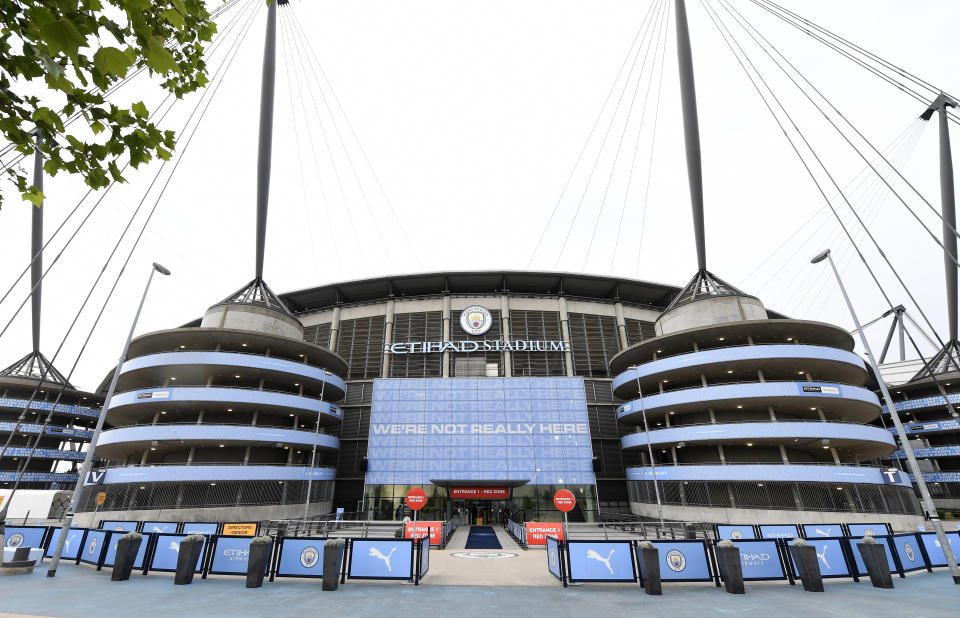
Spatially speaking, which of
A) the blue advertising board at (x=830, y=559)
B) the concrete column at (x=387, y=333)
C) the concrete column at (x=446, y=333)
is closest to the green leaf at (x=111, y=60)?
the blue advertising board at (x=830, y=559)

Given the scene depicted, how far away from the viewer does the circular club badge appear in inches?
2069

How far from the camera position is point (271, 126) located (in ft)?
151

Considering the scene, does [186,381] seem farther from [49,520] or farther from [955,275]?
[955,275]

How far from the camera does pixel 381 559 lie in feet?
43.7

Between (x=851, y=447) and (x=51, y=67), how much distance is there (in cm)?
A: 5310

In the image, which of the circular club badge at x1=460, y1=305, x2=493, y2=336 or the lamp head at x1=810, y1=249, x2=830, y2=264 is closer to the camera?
the lamp head at x1=810, y1=249, x2=830, y2=264

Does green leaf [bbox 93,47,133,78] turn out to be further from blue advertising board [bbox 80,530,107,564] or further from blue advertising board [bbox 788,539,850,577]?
blue advertising board [bbox 788,539,850,577]

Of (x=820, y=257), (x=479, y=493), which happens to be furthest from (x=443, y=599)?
(x=479, y=493)

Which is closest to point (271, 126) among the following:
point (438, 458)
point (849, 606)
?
point (438, 458)

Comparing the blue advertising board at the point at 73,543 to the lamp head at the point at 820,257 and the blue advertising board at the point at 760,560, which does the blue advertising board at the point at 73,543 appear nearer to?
the blue advertising board at the point at 760,560

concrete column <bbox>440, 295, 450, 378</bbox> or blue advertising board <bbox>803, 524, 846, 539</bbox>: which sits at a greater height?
concrete column <bbox>440, 295, 450, 378</bbox>

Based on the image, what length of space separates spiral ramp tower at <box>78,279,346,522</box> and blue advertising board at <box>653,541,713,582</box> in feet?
105

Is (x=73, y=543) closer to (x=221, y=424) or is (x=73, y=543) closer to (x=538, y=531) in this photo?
(x=221, y=424)

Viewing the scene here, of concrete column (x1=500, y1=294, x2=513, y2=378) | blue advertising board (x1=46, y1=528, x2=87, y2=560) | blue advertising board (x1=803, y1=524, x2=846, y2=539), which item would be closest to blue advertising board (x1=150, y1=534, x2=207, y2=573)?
blue advertising board (x1=46, y1=528, x2=87, y2=560)
